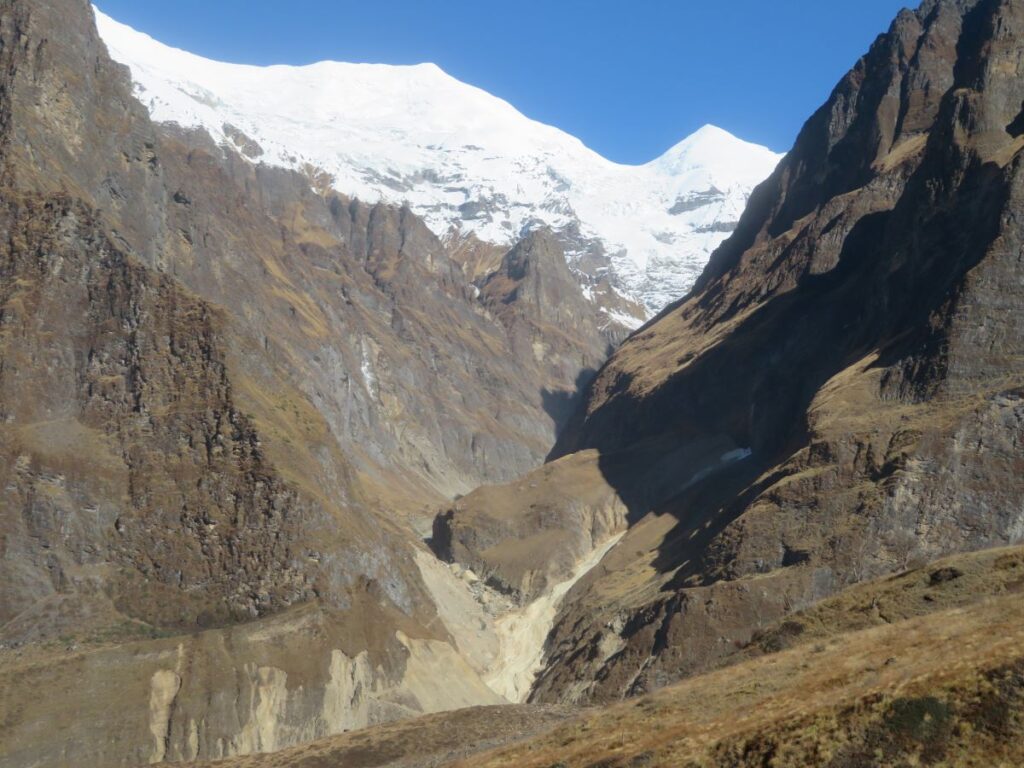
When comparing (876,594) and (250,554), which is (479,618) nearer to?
(250,554)

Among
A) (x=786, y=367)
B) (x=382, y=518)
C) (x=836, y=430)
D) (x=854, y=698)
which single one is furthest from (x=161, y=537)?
(x=854, y=698)

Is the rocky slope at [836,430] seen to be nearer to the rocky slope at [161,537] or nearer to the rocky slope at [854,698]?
the rocky slope at [161,537]

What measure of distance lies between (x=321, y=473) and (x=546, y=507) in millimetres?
48131

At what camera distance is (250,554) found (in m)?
109

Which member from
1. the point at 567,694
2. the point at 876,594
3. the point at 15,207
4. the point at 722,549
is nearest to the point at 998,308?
the point at 722,549

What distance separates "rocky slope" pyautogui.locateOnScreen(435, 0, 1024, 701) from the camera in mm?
101875

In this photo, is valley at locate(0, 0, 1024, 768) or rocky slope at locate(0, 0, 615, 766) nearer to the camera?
valley at locate(0, 0, 1024, 768)

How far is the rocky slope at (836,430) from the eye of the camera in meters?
102

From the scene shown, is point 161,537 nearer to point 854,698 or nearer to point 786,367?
point 786,367

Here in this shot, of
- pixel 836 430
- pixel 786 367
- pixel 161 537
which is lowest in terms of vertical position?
pixel 161 537

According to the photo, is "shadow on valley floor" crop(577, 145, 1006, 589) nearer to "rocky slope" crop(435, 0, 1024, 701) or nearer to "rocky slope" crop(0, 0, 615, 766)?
"rocky slope" crop(435, 0, 1024, 701)

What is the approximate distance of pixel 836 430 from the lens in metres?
112

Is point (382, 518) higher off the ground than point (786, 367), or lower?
lower

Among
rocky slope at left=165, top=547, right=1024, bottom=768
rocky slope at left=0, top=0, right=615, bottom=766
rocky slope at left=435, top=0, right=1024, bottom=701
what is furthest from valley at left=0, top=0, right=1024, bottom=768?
rocky slope at left=165, top=547, right=1024, bottom=768
